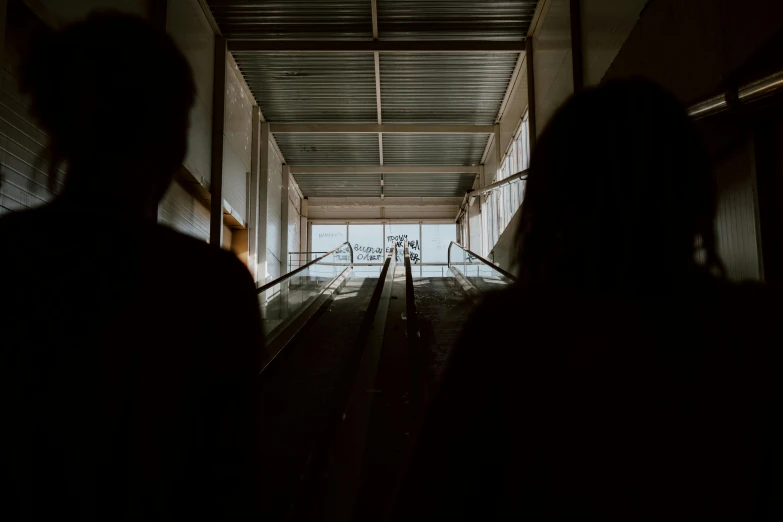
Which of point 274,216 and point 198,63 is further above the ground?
point 198,63

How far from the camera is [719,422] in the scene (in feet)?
2.54

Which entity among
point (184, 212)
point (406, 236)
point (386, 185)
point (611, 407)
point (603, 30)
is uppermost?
point (386, 185)

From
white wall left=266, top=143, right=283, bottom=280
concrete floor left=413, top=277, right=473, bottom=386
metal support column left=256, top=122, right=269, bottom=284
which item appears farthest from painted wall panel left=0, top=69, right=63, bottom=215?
white wall left=266, top=143, right=283, bottom=280

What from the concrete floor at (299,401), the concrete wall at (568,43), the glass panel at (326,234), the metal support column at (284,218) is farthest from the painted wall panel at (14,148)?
the glass panel at (326,234)

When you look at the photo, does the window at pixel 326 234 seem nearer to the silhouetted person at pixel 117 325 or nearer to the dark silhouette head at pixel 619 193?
the silhouetted person at pixel 117 325

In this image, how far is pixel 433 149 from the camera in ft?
58.0

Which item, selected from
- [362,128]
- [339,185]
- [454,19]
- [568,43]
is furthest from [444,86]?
[339,185]

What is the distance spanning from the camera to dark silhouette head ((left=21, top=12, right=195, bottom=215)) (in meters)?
0.90

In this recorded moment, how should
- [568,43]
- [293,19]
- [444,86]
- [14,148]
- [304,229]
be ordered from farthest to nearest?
[304,229] < [444,86] < [293,19] < [568,43] < [14,148]

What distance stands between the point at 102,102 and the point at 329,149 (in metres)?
17.1

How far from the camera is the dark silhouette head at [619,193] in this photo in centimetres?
83

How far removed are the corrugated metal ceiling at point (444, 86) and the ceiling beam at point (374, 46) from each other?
0.60 meters

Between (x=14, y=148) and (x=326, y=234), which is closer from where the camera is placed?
(x=14, y=148)

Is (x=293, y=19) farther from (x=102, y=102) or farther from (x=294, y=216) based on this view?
(x=294, y=216)
